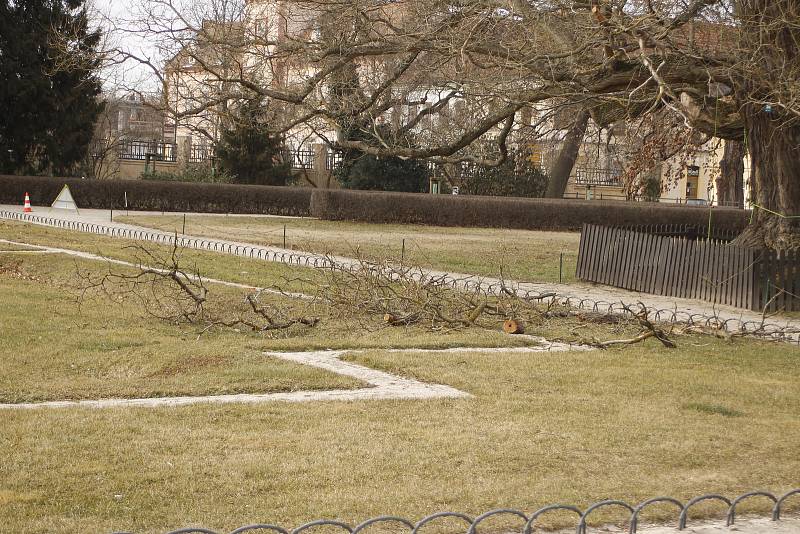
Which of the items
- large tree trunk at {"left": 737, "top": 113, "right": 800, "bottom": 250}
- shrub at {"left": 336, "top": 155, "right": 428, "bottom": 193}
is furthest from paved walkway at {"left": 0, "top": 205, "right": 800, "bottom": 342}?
shrub at {"left": 336, "top": 155, "right": 428, "bottom": 193}

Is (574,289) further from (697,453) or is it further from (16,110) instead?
(16,110)

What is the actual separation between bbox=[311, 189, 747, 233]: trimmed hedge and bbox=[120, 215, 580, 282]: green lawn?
3.13 ft

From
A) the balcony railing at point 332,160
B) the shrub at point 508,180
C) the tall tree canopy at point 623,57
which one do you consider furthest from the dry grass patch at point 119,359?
the balcony railing at point 332,160

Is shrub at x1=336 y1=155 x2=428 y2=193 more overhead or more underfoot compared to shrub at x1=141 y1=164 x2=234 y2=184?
more overhead

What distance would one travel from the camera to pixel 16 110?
36594 millimetres

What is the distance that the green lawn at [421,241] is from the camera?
20594 mm

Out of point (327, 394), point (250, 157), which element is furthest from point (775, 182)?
point (250, 157)

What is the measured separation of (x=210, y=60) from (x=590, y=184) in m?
38.4

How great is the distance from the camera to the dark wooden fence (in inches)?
615

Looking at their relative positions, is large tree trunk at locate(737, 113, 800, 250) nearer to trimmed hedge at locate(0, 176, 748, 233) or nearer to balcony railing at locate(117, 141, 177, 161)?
trimmed hedge at locate(0, 176, 748, 233)

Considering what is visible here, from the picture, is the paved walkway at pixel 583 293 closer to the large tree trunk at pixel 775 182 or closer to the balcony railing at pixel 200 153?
the large tree trunk at pixel 775 182

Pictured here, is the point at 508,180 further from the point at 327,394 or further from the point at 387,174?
the point at 327,394

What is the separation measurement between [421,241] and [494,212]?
8051 mm

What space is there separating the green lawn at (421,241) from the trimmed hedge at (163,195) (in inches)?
113
